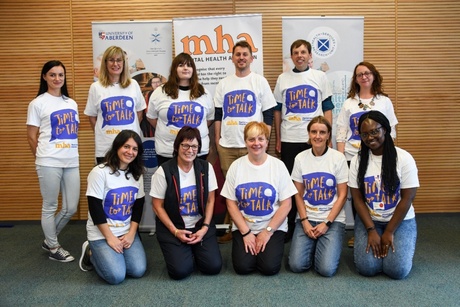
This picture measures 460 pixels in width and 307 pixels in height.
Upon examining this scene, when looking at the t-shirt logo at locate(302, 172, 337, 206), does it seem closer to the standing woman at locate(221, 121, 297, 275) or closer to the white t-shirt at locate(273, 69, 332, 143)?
the standing woman at locate(221, 121, 297, 275)

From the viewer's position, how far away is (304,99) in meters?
3.92

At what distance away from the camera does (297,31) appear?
4.42m

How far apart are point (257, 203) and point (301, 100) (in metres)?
1.09

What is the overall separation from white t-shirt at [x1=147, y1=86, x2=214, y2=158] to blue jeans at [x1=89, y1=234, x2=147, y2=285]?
914 mm

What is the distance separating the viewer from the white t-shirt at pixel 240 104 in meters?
3.83

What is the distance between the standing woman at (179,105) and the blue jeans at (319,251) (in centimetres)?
108

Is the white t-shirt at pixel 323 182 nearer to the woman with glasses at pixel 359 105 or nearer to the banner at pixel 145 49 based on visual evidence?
the woman with glasses at pixel 359 105

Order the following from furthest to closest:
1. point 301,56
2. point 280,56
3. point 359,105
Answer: point 280,56 < point 301,56 < point 359,105

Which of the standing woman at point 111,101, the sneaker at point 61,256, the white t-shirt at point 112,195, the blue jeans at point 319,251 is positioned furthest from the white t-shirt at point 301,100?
the sneaker at point 61,256

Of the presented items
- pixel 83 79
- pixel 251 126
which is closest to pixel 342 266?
pixel 251 126

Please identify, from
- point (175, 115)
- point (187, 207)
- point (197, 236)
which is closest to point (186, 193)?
point (187, 207)

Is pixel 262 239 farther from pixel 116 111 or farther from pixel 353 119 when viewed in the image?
pixel 116 111

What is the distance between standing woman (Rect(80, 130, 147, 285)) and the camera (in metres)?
3.16

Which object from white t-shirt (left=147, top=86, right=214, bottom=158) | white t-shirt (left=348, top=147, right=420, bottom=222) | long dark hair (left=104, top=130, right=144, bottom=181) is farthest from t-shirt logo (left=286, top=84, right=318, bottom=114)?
long dark hair (left=104, top=130, right=144, bottom=181)
